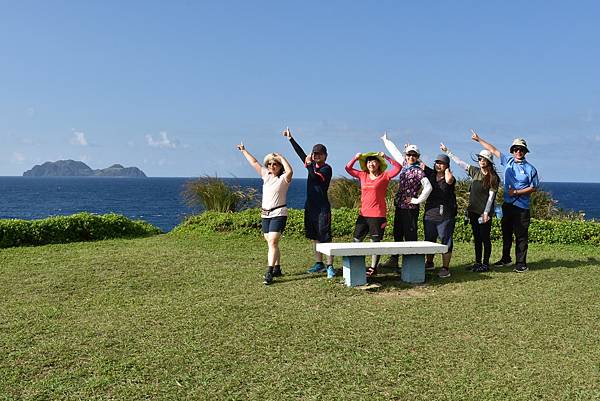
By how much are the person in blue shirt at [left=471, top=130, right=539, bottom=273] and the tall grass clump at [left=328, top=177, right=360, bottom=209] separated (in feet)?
22.6

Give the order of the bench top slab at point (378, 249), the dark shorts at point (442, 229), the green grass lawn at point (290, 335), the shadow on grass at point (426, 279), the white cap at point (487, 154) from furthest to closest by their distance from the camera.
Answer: the white cap at point (487, 154)
the dark shorts at point (442, 229)
the shadow on grass at point (426, 279)
the bench top slab at point (378, 249)
the green grass lawn at point (290, 335)

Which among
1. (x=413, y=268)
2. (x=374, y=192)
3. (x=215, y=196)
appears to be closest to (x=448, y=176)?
(x=374, y=192)

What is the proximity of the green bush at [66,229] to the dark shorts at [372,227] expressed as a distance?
6533 millimetres

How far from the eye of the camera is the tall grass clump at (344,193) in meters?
15.1

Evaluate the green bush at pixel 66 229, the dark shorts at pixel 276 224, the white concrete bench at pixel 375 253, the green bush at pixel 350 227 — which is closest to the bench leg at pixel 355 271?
the white concrete bench at pixel 375 253

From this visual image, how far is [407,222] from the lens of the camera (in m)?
7.93

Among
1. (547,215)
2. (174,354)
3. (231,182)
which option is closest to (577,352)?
(174,354)

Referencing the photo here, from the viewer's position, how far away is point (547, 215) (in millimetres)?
14688

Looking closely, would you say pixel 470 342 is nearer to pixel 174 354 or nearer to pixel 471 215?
pixel 174 354

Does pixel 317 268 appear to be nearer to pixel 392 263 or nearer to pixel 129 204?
pixel 392 263

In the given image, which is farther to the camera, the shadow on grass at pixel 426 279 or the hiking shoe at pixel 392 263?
the hiking shoe at pixel 392 263

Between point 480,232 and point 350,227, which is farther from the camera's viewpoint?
point 350,227

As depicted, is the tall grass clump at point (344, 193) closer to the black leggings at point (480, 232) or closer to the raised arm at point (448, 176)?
the black leggings at point (480, 232)

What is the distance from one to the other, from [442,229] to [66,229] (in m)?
7.55
